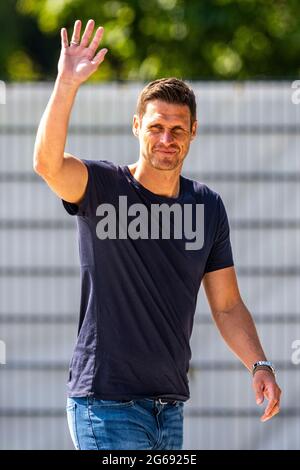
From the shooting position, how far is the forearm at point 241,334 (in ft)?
13.3

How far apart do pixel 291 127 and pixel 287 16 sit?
2.35 metres

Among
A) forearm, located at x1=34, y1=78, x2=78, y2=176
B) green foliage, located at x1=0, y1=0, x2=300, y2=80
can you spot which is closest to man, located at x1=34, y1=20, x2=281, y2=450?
forearm, located at x1=34, y1=78, x2=78, y2=176

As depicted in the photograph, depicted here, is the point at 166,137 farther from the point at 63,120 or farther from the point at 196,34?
the point at 196,34

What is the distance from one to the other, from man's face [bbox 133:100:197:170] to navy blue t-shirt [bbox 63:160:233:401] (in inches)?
4.4

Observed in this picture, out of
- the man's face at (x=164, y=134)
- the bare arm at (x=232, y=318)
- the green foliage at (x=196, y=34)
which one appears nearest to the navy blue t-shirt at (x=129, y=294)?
the man's face at (x=164, y=134)

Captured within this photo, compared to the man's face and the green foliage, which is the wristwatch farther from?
the green foliage

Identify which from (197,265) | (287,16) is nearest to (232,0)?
(287,16)

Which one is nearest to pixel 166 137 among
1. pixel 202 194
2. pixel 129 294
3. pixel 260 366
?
pixel 202 194

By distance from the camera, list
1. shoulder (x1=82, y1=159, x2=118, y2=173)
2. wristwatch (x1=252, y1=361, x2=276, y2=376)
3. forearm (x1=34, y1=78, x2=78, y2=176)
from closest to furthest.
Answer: forearm (x1=34, y1=78, x2=78, y2=176) < shoulder (x1=82, y1=159, x2=118, y2=173) < wristwatch (x1=252, y1=361, x2=276, y2=376)

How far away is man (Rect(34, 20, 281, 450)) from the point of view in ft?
12.0

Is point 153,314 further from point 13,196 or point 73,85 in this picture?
point 13,196

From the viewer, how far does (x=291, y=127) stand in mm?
6824

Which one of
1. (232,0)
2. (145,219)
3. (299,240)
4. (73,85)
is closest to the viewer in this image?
(73,85)

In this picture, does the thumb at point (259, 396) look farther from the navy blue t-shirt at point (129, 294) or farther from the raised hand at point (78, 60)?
the raised hand at point (78, 60)
